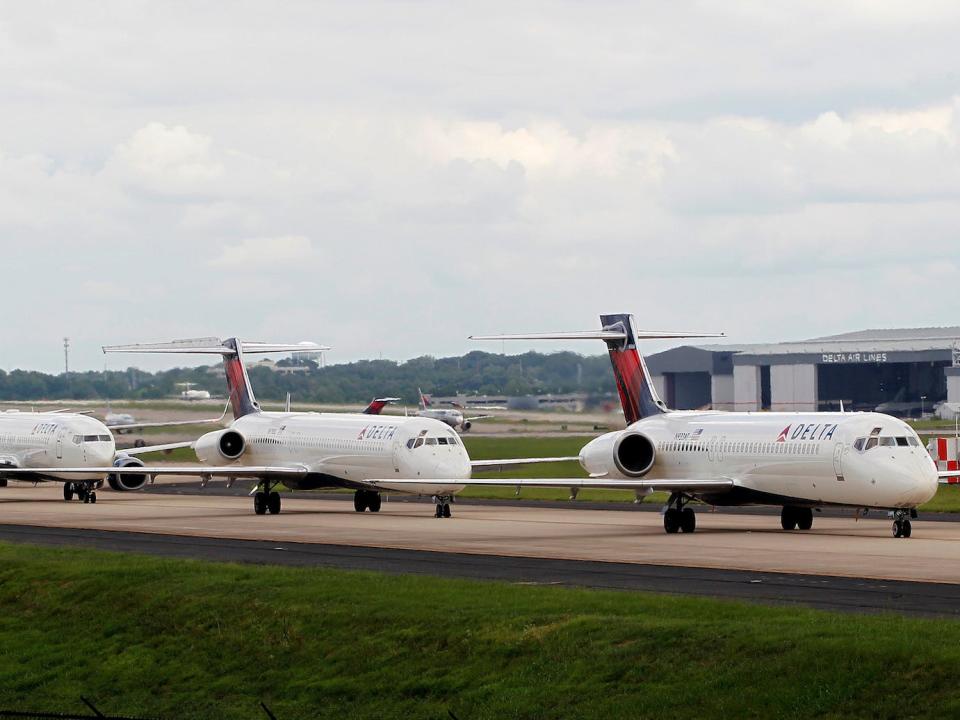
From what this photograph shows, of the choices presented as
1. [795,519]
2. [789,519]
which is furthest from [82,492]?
[795,519]

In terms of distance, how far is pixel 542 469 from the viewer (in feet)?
277

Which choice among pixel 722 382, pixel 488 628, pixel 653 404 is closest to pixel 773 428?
pixel 653 404

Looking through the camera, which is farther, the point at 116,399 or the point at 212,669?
the point at 116,399

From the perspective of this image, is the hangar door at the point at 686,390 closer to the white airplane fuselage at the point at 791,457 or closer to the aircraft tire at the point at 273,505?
the aircraft tire at the point at 273,505

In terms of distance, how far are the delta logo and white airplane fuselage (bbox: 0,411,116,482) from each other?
35374mm

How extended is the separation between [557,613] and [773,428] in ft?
71.6

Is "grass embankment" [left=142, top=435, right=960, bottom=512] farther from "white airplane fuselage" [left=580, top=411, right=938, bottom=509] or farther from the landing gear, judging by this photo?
the landing gear

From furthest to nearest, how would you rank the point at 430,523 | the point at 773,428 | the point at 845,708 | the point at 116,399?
the point at 116,399
the point at 430,523
the point at 773,428
the point at 845,708

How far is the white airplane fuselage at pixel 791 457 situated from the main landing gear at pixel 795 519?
54.5 inches

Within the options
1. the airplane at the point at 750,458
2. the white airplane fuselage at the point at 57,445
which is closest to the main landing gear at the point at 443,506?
the airplane at the point at 750,458

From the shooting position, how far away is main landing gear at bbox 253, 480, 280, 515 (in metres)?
60.8

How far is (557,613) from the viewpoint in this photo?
1032 inches

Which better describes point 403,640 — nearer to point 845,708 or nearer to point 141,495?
point 845,708

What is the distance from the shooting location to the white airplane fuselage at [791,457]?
42844 millimetres
